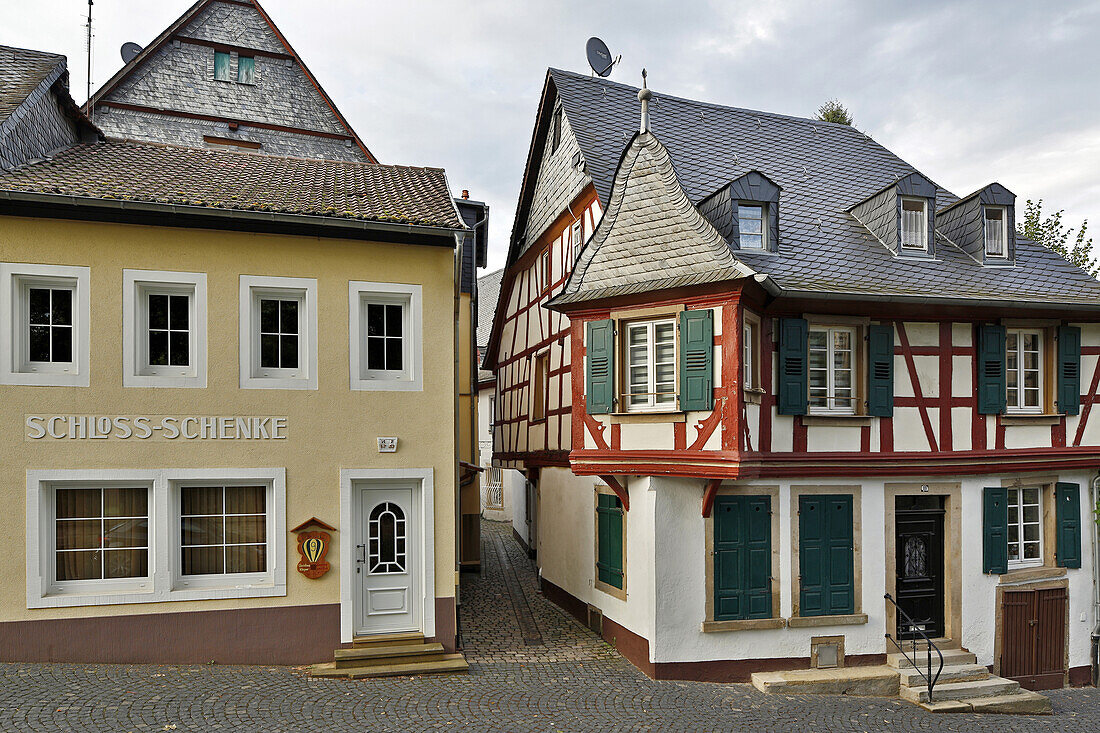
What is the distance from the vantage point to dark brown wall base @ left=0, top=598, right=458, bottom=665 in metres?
8.85

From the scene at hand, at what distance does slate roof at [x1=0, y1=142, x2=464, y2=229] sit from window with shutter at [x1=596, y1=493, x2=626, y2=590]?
16.3 feet

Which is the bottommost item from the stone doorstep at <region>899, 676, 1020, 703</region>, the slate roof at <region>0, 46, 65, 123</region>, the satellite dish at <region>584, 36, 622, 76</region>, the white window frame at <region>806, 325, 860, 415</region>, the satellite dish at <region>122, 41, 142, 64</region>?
the stone doorstep at <region>899, 676, 1020, 703</region>

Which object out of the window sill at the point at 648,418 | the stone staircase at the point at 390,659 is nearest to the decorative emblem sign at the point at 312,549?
the stone staircase at the point at 390,659

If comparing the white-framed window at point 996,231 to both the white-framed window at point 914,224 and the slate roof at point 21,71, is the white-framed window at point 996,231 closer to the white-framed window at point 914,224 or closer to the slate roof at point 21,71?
the white-framed window at point 914,224

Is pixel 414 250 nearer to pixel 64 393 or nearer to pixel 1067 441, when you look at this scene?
pixel 64 393

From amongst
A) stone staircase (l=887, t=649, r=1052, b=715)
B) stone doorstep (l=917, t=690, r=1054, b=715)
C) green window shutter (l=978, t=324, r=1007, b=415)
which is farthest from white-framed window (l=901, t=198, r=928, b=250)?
stone doorstep (l=917, t=690, r=1054, b=715)

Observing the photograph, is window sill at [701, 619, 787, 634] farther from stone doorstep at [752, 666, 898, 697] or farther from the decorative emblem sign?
the decorative emblem sign

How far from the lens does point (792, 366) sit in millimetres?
10953

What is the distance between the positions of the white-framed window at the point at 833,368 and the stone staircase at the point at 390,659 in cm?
630

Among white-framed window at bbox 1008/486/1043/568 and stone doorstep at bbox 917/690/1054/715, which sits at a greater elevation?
white-framed window at bbox 1008/486/1043/568

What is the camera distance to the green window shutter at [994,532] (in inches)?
463

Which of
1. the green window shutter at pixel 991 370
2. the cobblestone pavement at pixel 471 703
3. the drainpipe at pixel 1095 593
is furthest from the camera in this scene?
the drainpipe at pixel 1095 593

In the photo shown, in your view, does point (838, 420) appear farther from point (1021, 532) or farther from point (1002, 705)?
point (1002, 705)

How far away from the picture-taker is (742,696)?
990 cm
